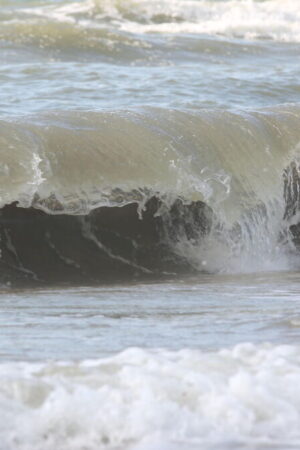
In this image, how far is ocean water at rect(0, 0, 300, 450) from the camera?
8.73 ft

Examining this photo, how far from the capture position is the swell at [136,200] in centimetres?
557

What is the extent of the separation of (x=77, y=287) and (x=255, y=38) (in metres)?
10.2

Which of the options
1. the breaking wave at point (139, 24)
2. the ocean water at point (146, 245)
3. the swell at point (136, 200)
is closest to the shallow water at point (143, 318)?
the ocean water at point (146, 245)

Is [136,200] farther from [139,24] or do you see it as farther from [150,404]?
[139,24]

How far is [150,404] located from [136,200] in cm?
322

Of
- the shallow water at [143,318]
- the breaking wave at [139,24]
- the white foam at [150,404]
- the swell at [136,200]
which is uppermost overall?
the breaking wave at [139,24]

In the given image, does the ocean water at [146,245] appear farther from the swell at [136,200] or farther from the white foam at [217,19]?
the white foam at [217,19]

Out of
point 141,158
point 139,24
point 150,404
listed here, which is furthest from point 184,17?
point 150,404

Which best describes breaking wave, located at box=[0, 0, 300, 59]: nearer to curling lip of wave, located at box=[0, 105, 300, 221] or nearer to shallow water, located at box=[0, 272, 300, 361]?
curling lip of wave, located at box=[0, 105, 300, 221]

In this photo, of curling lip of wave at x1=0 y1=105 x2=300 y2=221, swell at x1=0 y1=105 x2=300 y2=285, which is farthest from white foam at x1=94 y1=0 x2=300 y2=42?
swell at x1=0 y1=105 x2=300 y2=285

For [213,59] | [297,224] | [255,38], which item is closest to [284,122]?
[297,224]

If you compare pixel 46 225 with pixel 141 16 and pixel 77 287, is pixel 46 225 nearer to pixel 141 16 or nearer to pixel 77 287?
pixel 77 287

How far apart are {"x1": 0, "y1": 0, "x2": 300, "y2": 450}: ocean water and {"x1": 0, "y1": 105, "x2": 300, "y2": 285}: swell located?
1 centimetres

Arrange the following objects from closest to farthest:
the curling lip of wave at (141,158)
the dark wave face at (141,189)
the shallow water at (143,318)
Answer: the shallow water at (143,318)
the curling lip of wave at (141,158)
the dark wave face at (141,189)
